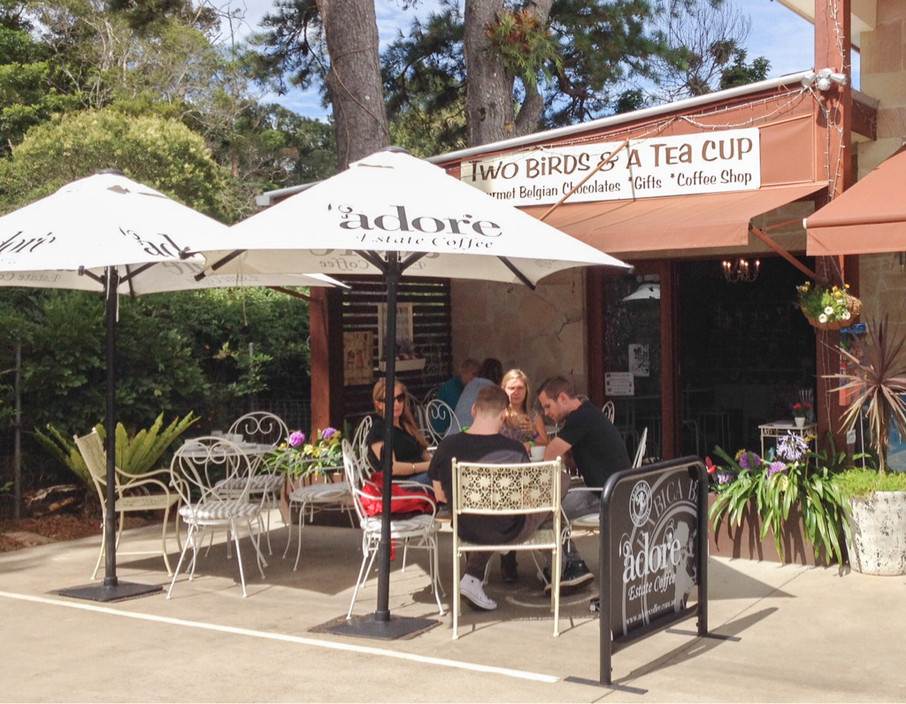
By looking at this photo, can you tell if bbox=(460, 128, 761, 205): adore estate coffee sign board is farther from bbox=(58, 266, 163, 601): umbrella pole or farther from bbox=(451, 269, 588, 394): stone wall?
bbox=(58, 266, 163, 601): umbrella pole

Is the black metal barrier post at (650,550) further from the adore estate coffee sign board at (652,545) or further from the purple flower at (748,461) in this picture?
the purple flower at (748,461)

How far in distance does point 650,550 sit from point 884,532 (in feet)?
8.45

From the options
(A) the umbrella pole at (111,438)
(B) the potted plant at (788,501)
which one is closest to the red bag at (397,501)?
(A) the umbrella pole at (111,438)

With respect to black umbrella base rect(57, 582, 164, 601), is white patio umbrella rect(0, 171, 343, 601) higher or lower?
higher

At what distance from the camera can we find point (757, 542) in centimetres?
767

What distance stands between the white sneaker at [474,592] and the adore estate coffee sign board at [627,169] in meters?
3.81

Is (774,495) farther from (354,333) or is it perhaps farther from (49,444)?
(49,444)

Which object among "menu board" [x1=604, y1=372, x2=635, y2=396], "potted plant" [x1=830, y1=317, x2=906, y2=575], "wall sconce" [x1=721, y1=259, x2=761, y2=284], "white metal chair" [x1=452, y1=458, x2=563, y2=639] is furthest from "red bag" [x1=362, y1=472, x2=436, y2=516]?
"wall sconce" [x1=721, y1=259, x2=761, y2=284]

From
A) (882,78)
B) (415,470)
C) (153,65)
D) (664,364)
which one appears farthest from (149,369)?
(153,65)

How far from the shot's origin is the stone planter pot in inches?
279

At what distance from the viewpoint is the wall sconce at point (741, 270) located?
10883mm

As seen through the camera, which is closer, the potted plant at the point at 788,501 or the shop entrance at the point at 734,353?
the potted plant at the point at 788,501

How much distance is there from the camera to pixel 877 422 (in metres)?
7.18

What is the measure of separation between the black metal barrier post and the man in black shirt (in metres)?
0.93
